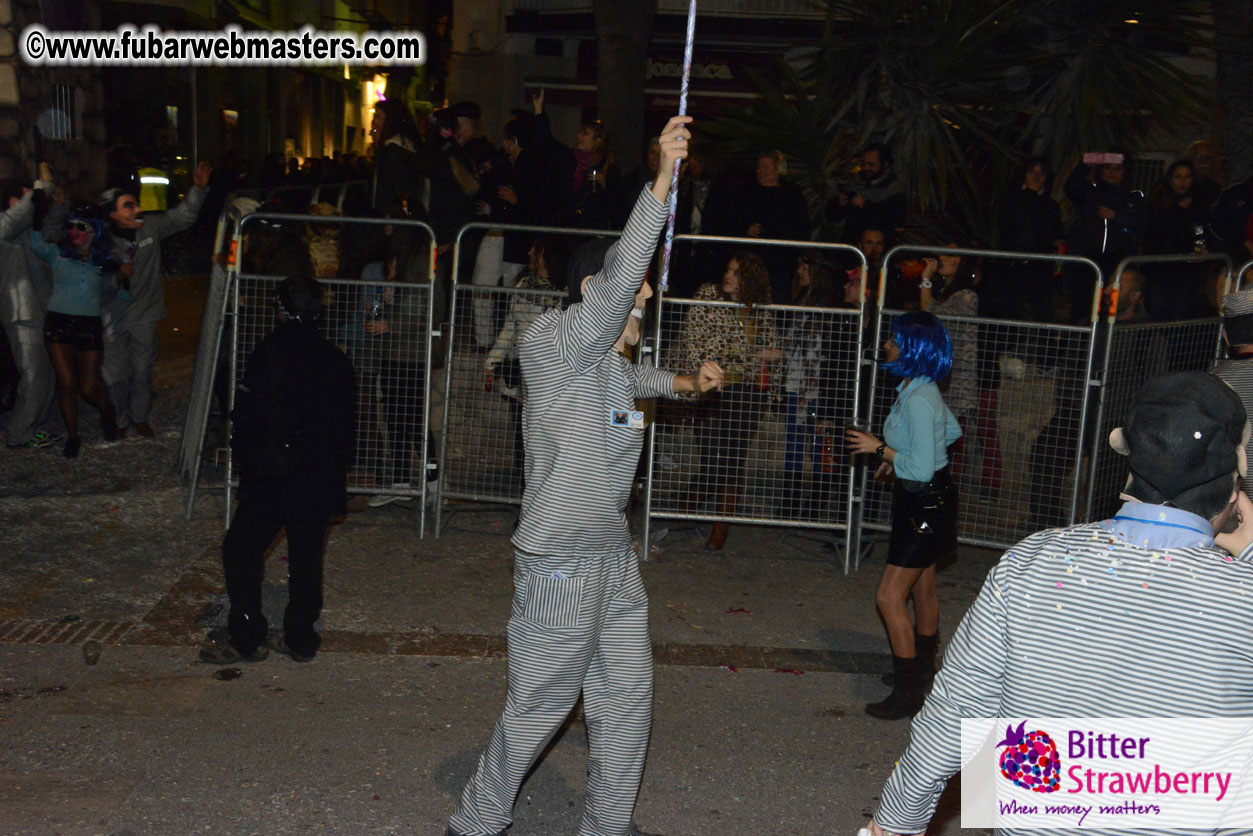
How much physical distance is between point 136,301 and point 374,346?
286cm

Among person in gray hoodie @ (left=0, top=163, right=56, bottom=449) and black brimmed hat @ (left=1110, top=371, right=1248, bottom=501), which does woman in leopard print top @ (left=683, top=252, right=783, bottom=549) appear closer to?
black brimmed hat @ (left=1110, top=371, right=1248, bottom=501)

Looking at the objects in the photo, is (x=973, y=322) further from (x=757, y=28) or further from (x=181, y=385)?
(x=757, y=28)

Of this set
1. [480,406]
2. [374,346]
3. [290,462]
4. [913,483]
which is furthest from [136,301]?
[913,483]

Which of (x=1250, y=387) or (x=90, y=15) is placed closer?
(x=1250, y=387)

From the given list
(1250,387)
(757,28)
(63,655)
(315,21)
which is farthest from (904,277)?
(315,21)

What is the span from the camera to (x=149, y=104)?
21.7 m

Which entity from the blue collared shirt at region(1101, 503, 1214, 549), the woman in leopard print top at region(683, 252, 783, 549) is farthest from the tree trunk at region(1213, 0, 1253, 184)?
the blue collared shirt at region(1101, 503, 1214, 549)

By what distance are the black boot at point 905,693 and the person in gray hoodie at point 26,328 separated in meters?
6.81

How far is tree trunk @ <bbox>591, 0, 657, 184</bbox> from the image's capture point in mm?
12477

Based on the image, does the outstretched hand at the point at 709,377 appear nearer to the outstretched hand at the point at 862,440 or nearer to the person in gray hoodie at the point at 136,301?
the outstretched hand at the point at 862,440

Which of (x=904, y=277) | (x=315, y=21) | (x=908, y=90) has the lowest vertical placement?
(x=904, y=277)

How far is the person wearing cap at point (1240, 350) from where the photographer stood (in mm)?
4773

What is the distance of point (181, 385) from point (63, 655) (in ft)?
20.2

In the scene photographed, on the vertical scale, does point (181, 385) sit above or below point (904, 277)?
below
